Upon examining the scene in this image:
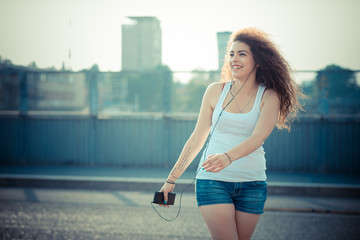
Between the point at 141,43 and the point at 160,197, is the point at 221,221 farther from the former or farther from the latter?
the point at 141,43

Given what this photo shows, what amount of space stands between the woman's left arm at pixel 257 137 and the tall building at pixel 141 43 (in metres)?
8.99

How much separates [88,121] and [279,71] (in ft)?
25.2

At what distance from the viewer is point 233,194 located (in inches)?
94.2

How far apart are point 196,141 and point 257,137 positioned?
17.5 inches

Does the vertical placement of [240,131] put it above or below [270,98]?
below

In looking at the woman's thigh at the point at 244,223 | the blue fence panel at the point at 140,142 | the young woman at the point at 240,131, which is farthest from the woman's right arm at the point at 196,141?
the blue fence panel at the point at 140,142

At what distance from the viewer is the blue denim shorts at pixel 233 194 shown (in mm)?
2361

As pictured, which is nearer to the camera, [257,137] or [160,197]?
[257,137]

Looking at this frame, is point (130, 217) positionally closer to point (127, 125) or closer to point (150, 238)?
point (150, 238)

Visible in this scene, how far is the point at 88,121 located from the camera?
9.62m

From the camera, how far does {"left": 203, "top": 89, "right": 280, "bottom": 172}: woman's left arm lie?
219cm

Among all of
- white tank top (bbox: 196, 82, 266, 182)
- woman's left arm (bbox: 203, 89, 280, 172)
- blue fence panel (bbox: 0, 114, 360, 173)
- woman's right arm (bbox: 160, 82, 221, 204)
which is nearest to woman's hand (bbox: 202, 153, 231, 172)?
woman's left arm (bbox: 203, 89, 280, 172)

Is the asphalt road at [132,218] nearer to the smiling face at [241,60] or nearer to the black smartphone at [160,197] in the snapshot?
the black smartphone at [160,197]

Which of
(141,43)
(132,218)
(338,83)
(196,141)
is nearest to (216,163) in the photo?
(196,141)
